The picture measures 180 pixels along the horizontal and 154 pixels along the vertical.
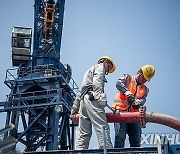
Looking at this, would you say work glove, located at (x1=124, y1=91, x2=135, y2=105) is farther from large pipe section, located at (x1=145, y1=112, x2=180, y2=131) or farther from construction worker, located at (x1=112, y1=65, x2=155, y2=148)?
large pipe section, located at (x1=145, y1=112, x2=180, y2=131)

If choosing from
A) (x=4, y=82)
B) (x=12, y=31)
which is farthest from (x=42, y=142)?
(x=12, y=31)

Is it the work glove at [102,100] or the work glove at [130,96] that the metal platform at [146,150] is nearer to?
the work glove at [102,100]

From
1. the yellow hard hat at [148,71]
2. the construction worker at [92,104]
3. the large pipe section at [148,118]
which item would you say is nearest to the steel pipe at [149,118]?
the large pipe section at [148,118]

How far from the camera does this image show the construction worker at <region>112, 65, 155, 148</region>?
6.99 metres

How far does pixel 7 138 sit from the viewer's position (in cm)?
448

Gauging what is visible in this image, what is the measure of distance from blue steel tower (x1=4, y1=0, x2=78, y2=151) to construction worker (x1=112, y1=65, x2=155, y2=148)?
15253 millimetres

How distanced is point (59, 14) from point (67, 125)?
8.04m

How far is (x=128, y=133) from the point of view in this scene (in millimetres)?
7270

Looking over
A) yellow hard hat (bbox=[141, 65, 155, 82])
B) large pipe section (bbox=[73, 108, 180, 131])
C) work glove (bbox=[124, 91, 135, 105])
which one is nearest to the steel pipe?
large pipe section (bbox=[73, 108, 180, 131])

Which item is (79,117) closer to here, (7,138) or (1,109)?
(7,138)

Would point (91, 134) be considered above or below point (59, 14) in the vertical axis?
below

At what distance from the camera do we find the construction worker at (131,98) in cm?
699

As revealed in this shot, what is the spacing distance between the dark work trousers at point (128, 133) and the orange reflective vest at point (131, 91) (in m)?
0.32

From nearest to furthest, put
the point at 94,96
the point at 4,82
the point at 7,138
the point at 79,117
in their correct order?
1. the point at 7,138
2. the point at 94,96
3. the point at 79,117
4. the point at 4,82
